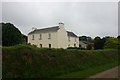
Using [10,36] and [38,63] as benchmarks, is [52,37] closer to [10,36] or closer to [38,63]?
[10,36]

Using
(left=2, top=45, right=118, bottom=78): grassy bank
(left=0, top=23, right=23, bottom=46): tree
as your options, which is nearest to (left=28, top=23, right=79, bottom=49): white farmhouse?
(left=0, top=23, right=23, bottom=46): tree

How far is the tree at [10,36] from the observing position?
38566 mm

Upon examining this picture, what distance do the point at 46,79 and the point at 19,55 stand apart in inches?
124

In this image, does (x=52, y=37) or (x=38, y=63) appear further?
(x=52, y=37)

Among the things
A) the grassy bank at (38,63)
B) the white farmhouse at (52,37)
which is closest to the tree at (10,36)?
the white farmhouse at (52,37)

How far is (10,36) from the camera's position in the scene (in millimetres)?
39938

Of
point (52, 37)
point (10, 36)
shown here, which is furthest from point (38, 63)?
point (52, 37)

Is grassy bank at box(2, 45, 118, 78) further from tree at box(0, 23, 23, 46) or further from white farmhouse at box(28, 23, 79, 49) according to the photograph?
white farmhouse at box(28, 23, 79, 49)

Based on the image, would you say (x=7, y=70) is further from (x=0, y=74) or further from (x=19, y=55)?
(x=19, y=55)

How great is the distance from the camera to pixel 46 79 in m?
13.8

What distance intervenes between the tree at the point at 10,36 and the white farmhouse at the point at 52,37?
42.4 feet

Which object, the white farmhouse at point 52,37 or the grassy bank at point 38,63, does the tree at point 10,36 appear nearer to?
the white farmhouse at point 52,37

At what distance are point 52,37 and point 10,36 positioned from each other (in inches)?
638

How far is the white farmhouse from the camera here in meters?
54.0
